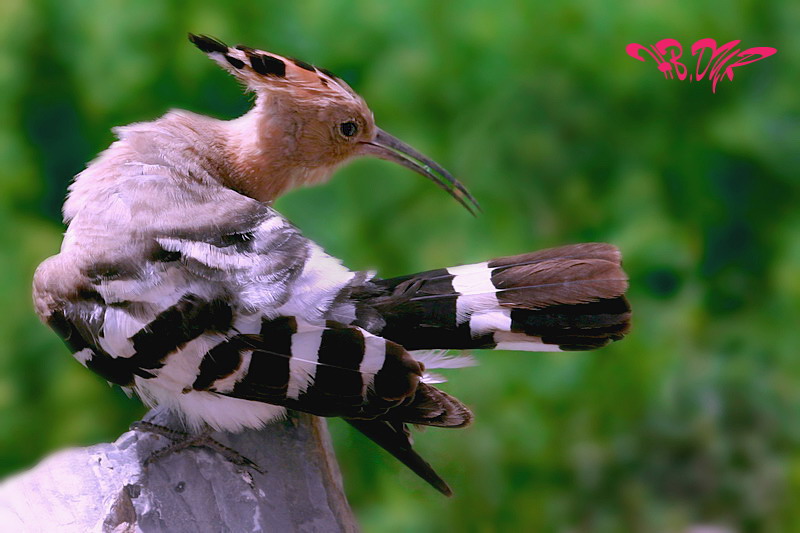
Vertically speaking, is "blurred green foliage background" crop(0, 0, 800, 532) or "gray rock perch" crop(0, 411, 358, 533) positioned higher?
"blurred green foliage background" crop(0, 0, 800, 532)

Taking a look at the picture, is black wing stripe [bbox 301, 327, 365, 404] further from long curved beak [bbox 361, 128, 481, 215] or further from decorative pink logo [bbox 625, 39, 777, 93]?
decorative pink logo [bbox 625, 39, 777, 93]

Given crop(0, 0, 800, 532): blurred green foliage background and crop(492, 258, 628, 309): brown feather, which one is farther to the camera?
crop(0, 0, 800, 532): blurred green foliage background

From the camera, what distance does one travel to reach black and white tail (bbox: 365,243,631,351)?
1202 mm

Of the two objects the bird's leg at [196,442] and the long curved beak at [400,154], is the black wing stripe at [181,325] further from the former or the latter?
the long curved beak at [400,154]

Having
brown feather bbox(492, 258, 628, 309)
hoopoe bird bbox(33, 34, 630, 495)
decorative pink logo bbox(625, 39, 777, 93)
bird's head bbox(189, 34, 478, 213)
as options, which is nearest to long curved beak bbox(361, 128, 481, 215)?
bird's head bbox(189, 34, 478, 213)

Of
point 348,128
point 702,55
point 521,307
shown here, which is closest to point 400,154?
point 348,128

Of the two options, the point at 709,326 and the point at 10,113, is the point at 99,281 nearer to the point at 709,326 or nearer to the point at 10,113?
the point at 10,113

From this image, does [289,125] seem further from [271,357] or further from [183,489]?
[183,489]

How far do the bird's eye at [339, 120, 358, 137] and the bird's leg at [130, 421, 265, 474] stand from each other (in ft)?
1.55

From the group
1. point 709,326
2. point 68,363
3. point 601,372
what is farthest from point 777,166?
point 68,363

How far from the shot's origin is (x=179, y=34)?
201cm

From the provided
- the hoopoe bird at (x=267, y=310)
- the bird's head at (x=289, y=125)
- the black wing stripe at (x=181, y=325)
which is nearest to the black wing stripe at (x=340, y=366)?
the hoopoe bird at (x=267, y=310)

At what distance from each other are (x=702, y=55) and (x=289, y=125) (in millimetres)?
1030

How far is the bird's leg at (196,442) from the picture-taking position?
1283mm
